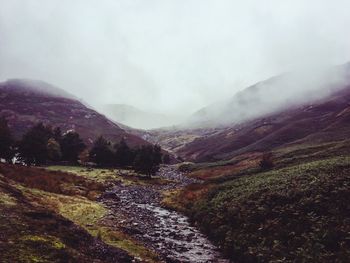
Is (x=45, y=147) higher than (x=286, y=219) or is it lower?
higher

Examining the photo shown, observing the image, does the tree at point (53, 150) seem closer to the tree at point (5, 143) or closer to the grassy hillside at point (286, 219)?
the tree at point (5, 143)

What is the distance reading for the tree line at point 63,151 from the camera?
92825 mm

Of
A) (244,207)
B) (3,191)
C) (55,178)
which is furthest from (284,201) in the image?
(55,178)

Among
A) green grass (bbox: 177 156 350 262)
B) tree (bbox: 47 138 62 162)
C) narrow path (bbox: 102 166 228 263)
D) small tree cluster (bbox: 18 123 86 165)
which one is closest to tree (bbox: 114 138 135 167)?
small tree cluster (bbox: 18 123 86 165)

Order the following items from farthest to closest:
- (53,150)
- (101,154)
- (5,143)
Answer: (101,154) < (53,150) < (5,143)

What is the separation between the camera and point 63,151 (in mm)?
115312

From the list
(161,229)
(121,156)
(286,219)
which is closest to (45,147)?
(121,156)

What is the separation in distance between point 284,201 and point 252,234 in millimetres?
6607

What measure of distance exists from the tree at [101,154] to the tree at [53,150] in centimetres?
1117

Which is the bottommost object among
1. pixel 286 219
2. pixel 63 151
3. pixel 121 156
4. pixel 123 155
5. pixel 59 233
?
pixel 286 219

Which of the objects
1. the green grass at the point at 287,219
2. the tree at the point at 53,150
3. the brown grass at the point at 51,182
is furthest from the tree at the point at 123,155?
the green grass at the point at 287,219

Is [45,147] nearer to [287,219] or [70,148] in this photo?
[70,148]

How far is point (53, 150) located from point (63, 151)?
230 inches

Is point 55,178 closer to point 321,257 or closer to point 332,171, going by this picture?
point 332,171
